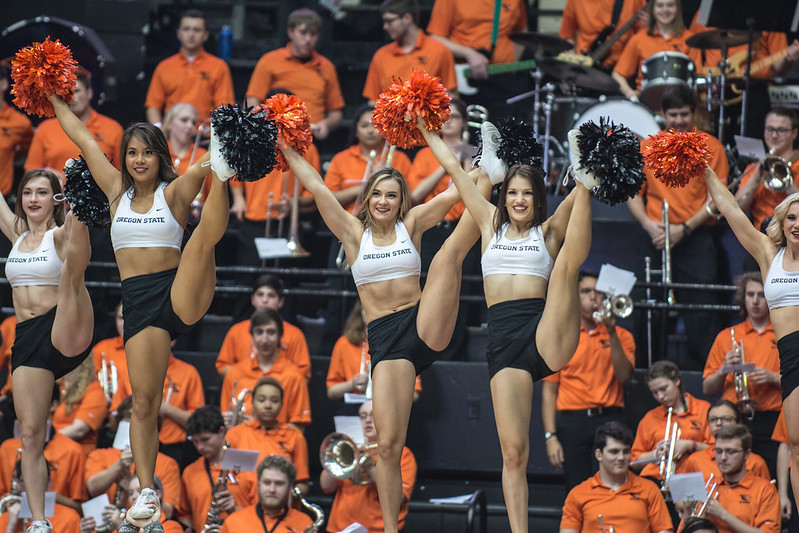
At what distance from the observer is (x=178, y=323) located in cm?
653

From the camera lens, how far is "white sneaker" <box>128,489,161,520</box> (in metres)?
6.23

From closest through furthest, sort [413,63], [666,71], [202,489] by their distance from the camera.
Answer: [202,489] → [666,71] → [413,63]

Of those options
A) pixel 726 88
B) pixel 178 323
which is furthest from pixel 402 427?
pixel 726 88

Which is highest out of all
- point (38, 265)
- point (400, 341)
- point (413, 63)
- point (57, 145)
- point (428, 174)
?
point (413, 63)

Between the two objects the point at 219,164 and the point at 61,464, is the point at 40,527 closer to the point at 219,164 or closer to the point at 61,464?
the point at 61,464

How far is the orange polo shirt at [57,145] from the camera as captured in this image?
988 centimetres

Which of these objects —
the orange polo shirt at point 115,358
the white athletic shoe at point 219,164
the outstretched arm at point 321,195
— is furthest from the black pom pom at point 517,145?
the orange polo shirt at point 115,358

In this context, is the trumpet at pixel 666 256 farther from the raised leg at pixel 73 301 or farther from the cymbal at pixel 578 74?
the raised leg at pixel 73 301

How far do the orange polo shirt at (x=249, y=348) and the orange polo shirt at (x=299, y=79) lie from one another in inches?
88.7

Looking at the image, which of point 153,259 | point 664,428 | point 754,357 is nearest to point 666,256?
point 754,357

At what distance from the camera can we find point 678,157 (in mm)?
6578

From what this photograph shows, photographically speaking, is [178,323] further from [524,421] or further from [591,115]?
[591,115]

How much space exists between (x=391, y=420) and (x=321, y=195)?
1268 millimetres

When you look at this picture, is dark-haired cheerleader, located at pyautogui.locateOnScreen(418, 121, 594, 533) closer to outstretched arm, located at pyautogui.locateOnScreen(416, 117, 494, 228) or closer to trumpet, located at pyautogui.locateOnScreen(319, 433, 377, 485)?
outstretched arm, located at pyautogui.locateOnScreen(416, 117, 494, 228)
